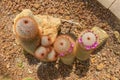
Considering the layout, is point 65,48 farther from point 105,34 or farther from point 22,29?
point 105,34

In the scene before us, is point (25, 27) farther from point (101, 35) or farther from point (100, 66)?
point (100, 66)

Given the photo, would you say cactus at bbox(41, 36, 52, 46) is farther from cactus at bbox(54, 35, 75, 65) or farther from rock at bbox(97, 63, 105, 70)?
rock at bbox(97, 63, 105, 70)

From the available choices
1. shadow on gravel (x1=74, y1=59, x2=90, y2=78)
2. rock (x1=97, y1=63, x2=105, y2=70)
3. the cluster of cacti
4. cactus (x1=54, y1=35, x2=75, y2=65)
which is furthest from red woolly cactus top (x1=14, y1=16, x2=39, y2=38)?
rock (x1=97, y1=63, x2=105, y2=70)

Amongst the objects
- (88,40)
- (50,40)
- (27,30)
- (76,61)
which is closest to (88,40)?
(88,40)

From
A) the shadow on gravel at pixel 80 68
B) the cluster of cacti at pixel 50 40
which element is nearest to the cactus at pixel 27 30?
the cluster of cacti at pixel 50 40

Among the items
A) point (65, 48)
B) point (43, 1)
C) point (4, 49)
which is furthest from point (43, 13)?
point (65, 48)

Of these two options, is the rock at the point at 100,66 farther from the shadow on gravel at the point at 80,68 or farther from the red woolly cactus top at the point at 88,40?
the red woolly cactus top at the point at 88,40

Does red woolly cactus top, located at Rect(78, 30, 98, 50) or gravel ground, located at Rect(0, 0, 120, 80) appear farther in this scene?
gravel ground, located at Rect(0, 0, 120, 80)
